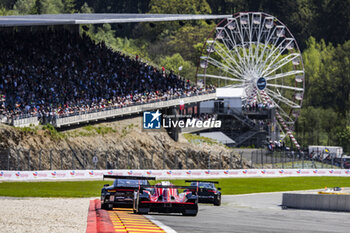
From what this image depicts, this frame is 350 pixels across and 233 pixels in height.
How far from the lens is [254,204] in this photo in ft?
121

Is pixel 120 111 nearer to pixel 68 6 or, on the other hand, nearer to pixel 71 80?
pixel 71 80

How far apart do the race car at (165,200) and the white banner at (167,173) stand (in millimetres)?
28419

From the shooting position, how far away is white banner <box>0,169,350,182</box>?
50906mm

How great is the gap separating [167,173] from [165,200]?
35.5m

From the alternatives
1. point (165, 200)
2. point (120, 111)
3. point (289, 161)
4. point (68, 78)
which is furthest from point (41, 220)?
point (289, 161)

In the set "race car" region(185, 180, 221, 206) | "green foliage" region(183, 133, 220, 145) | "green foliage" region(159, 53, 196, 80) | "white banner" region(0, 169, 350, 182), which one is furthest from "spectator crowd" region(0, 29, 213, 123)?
"green foliage" region(159, 53, 196, 80)

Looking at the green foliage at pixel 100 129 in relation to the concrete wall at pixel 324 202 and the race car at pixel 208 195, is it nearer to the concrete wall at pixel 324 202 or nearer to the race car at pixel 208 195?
the race car at pixel 208 195

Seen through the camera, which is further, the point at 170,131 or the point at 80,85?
the point at 170,131

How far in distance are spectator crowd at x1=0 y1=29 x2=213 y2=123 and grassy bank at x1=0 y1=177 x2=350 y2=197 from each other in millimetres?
9479

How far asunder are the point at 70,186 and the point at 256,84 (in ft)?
152

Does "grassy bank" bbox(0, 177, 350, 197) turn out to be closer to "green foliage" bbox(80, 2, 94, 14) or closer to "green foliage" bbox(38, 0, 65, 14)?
"green foliage" bbox(38, 0, 65, 14)

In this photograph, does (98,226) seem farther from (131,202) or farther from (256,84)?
(256,84)

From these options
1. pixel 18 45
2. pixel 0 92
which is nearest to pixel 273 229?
pixel 0 92

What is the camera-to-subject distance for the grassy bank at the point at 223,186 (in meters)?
41.0
